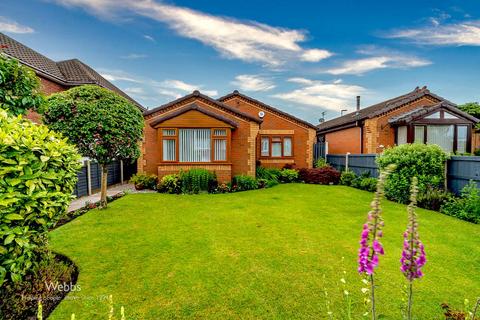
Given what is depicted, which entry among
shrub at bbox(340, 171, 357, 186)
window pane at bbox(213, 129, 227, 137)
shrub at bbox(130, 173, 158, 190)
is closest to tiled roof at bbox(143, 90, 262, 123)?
window pane at bbox(213, 129, 227, 137)

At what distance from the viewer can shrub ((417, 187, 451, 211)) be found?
28.7ft

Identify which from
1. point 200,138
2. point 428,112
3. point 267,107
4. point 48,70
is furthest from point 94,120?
point 428,112

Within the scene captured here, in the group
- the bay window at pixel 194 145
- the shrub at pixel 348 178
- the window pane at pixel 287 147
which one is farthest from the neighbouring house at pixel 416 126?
the bay window at pixel 194 145

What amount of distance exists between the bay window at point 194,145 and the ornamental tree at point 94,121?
446 centimetres

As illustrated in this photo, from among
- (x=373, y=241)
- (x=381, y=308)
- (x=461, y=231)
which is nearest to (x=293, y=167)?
(x=461, y=231)

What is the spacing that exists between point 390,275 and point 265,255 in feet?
6.95

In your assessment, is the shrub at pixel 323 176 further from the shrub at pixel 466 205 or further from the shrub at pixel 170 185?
the shrub at pixel 170 185

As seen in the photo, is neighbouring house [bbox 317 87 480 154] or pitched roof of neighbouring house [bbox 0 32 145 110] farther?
neighbouring house [bbox 317 87 480 154]

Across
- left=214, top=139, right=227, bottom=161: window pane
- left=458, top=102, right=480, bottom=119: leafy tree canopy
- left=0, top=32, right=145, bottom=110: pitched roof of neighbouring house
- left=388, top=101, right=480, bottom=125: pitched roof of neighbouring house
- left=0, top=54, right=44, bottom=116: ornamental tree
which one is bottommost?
left=214, top=139, right=227, bottom=161: window pane

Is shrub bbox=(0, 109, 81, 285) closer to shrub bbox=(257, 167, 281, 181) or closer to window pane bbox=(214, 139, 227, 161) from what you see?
window pane bbox=(214, 139, 227, 161)

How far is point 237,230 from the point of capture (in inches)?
249

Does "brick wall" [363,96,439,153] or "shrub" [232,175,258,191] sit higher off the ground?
"brick wall" [363,96,439,153]

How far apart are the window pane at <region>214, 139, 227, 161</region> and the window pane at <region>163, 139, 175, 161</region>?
2.35 metres

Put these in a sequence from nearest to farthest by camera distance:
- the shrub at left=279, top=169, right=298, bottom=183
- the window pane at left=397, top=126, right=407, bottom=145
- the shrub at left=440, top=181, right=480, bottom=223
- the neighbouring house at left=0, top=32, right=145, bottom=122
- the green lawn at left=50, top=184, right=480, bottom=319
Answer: the green lawn at left=50, top=184, right=480, bottom=319
the shrub at left=440, top=181, right=480, bottom=223
the neighbouring house at left=0, top=32, right=145, bottom=122
the shrub at left=279, top=169, right=298, bottom=183
the window pane at left=397, top=126, right=407, bottom=145
